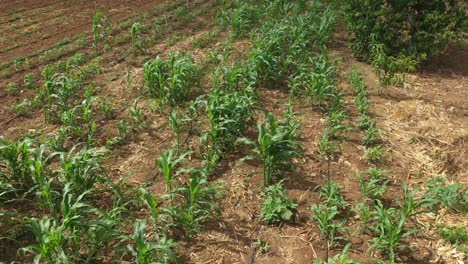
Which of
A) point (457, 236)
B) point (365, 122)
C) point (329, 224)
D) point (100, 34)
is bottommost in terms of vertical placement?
point (457, 236)

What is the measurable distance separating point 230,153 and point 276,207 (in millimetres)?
1143

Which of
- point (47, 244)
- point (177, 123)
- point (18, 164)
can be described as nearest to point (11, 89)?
point (18, 164)

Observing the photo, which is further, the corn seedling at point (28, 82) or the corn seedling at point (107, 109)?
the corn seedling at point (28, 82)

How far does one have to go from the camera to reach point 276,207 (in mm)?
3918

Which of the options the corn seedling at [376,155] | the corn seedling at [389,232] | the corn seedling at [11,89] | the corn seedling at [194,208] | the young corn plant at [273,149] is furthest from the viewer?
the corn seedling at [11,89]

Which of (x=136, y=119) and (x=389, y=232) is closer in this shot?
(x=389, y=232)

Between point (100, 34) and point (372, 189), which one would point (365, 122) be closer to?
point (372, 189)

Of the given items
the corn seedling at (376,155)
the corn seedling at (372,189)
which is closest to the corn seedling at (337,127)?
the corn seedling at (376,155)

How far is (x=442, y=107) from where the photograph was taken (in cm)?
607

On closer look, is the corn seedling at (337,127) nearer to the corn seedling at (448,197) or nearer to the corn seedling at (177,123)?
the corn seedling at (448,197)

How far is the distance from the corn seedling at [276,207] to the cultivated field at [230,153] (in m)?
0.02

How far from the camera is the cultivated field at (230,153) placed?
3.62m

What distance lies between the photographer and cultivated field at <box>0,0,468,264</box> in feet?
11.9

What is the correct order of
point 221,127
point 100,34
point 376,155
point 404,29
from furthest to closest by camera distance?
point 100,34 < point 404,29 < point 376,155 < point 221,127
